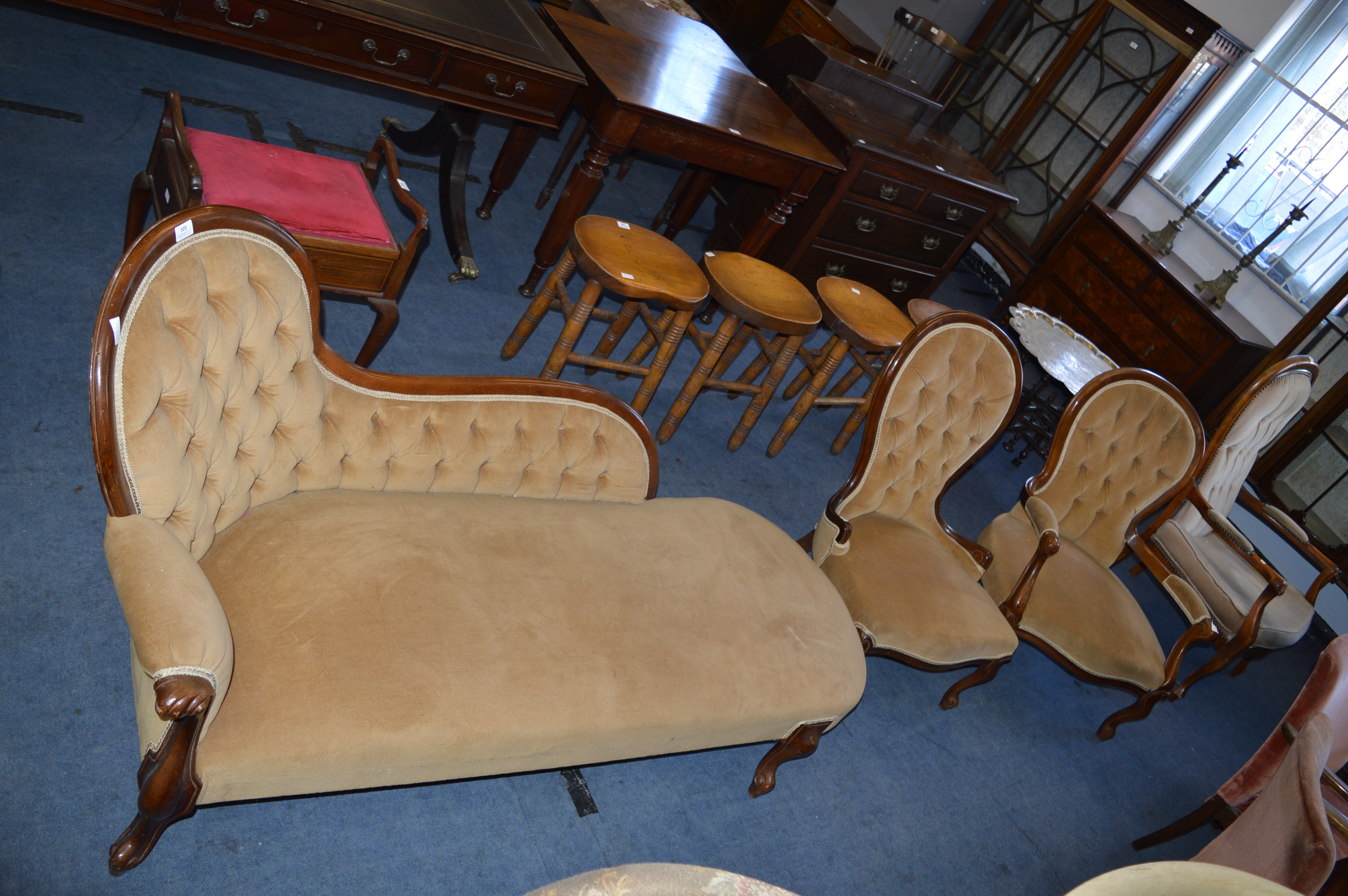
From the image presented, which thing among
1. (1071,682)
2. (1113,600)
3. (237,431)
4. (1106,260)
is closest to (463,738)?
(237,431)

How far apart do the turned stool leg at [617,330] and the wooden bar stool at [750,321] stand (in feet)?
0.91

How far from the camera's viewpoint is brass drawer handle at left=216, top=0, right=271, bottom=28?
2131 mm

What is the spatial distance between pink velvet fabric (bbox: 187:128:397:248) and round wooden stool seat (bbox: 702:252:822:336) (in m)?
1.06

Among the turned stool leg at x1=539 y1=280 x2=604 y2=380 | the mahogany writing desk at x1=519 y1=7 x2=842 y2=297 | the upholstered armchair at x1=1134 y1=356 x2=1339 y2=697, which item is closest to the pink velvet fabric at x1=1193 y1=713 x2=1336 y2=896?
the upholstered armchair at x1=1134 y1=356 x2=1339 y2=697

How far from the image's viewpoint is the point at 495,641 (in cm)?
168

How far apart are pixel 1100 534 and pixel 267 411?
269 cm

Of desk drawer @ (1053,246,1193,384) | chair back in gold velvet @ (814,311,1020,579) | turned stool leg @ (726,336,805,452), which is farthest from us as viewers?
desk drawer @ (1053,246,1193,384)

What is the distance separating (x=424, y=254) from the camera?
10.9 feet

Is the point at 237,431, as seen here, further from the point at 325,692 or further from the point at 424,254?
the point at 424,254

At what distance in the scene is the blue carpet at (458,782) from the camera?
5.51 ft

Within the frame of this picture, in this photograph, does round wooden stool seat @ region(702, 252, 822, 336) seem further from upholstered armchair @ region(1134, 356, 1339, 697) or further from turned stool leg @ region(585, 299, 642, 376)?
upholstered armchair @ region(1134, 356, 1339, 697)

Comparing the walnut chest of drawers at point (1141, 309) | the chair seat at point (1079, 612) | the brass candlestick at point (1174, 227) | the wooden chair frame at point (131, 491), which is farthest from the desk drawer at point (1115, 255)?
the wooden chair frame at point (131, 491)

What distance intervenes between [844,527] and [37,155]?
285cm

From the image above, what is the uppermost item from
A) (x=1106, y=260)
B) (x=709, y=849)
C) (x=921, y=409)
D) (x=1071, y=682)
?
(x=1106, y=260)
